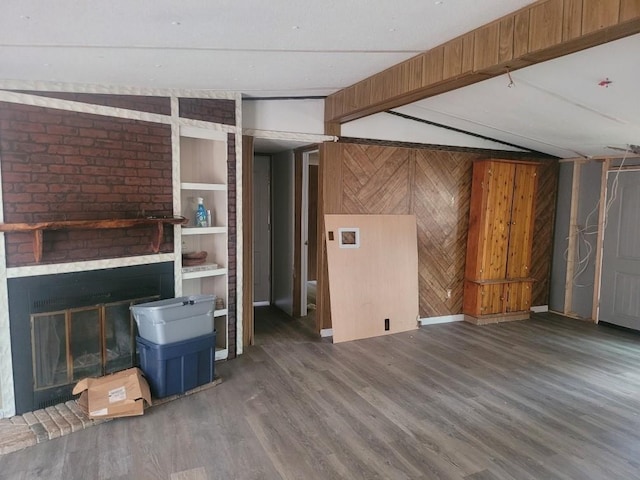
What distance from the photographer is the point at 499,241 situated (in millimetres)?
5559

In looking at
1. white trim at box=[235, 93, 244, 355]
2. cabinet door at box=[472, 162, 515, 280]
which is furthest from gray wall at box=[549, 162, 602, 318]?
white trim at box=[235, 93, 244, 355]

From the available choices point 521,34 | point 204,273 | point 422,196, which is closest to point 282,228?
point 422,196

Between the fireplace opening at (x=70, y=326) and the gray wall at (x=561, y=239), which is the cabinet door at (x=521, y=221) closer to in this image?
the gray wall at (x=561, y=239)

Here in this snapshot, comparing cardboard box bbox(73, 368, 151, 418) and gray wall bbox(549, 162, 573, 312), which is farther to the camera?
gray wall bbox(549, 162, 573, 312)

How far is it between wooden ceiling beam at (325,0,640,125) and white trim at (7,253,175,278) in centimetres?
233

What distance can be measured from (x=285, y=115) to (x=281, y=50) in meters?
1.80

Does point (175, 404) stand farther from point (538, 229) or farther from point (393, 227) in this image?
point (538, 229)

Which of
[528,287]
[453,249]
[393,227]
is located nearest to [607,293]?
[528,287]

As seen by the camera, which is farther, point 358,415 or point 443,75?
point 358,415

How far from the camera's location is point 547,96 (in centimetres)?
359

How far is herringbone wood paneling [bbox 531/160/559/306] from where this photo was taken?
609 centimetres

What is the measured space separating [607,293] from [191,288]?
525 cm

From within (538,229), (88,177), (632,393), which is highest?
(88,177)

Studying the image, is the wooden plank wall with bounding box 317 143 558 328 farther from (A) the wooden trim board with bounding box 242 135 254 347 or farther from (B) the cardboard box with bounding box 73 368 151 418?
(B) the cardboard box with bounding box 73 368 151 418
